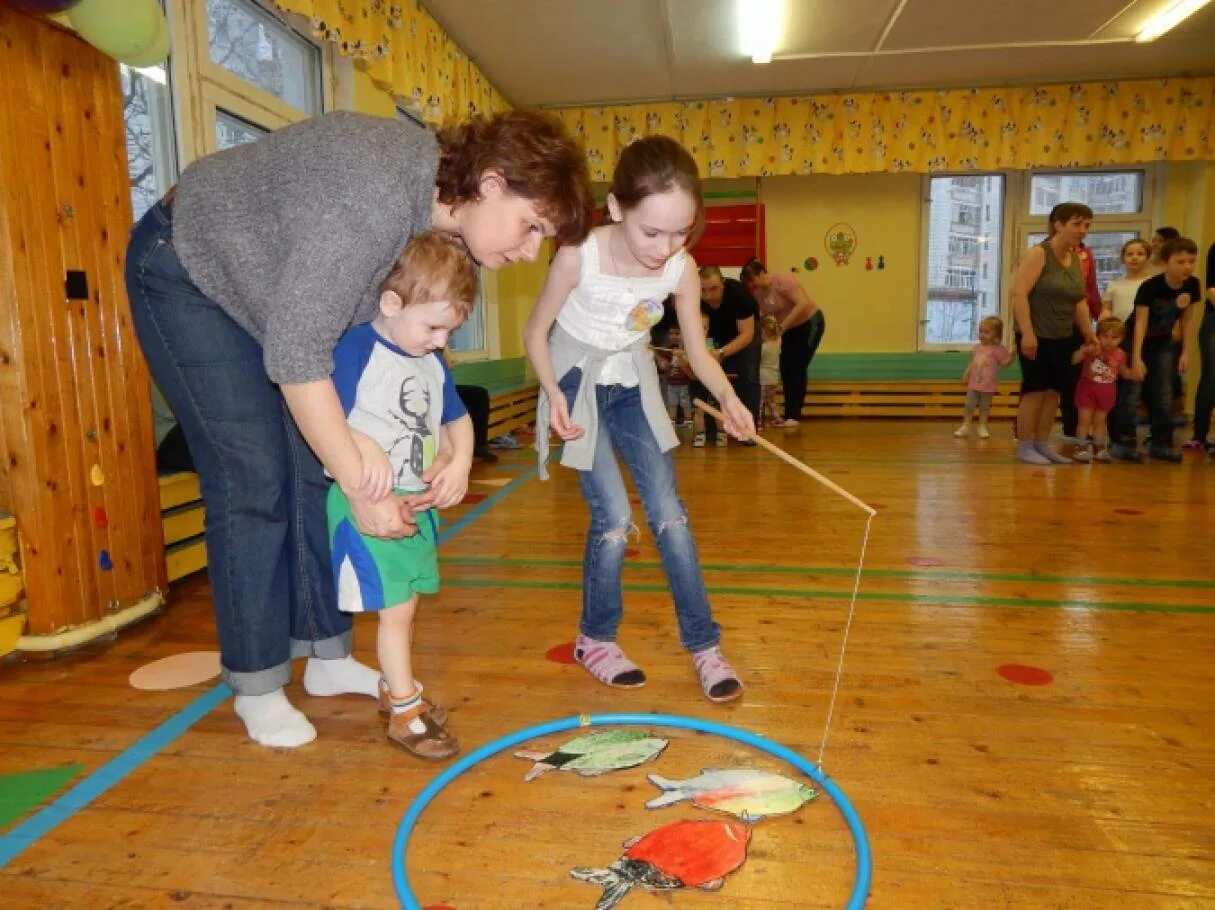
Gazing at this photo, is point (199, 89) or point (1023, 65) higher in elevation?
point (1023, 65)

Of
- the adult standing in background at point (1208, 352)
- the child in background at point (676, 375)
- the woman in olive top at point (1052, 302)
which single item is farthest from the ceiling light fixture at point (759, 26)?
the adult standing in background at point (1208, 352)

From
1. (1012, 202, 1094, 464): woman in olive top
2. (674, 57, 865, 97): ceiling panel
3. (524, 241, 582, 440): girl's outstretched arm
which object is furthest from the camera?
(674, 57, 865, 97): ceiling panel

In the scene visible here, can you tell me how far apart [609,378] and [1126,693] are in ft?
4.30

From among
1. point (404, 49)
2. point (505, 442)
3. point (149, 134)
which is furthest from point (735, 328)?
point (149, 134)

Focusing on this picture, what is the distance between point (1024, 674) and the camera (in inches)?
77.2

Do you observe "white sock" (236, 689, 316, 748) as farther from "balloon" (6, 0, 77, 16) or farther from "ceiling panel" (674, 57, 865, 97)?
"ceiling panel" (674, 57, 865, 97)

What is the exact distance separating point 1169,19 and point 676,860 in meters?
6.64

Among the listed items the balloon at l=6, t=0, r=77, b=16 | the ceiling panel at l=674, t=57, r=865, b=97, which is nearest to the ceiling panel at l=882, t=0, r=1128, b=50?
the ceiling panel at l=674, t=57, r=865, b=97

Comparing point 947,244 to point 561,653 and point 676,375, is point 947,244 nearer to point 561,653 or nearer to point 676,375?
point 676,375

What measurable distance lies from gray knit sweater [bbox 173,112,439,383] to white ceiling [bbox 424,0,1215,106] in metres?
4.40

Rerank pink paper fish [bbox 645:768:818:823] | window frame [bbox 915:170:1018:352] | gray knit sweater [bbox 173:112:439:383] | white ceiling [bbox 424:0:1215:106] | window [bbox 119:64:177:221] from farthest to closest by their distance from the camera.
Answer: window frame [bbox 915:170:1018:352]
white ceiling [bbox 424:0:1215:106]
window [bbox 119:64:177:221]
pink paper fish [bbox 645:768:818:823]
gray knit sweater [bbox 173:112:439:383]

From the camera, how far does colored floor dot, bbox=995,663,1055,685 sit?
75.6 inches

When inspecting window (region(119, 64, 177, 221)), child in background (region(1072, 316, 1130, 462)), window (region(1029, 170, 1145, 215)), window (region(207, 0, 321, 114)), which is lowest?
child in background (region(1072, 316, 1130, 462))

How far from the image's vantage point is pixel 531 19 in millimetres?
5414
